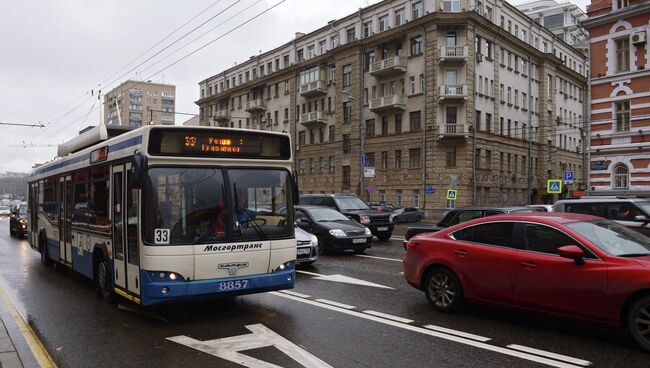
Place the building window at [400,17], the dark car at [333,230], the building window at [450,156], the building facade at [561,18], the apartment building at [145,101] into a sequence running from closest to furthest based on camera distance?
the dark car at [333,230]
the building window at [450,156]
the building window at [400,17]
the building facade at [561,18]
the apartment building at [145,101]

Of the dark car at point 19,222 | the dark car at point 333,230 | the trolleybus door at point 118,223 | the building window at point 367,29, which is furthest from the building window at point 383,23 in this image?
the trolleybus door at point 118,223

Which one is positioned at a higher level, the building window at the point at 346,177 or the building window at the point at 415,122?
the building window at the point at 415,122

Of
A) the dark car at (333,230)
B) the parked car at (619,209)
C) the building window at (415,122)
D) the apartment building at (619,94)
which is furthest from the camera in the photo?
the building window at (415,122)

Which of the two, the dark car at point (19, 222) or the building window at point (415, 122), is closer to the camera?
the dark car at point (19, 222)

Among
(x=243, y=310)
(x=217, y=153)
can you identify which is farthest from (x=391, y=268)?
(x=217, y=153)

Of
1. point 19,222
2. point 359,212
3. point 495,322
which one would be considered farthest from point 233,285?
point 19,222

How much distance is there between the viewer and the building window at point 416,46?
1767 inches

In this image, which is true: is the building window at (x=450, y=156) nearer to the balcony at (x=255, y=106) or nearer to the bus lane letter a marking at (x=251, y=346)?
the balcony at (x=255, y=106)

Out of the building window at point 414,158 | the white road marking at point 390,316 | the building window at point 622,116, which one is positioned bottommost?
the white road marking at point 390,316

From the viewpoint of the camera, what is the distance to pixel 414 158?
4541 centimetres

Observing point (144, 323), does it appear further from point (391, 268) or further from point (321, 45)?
point (321, 45)

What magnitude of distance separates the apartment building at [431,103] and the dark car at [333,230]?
24.0 metres

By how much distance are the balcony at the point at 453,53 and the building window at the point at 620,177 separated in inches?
675

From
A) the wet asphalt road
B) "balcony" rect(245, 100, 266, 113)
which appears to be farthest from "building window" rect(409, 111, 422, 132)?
the wet asphalt road
